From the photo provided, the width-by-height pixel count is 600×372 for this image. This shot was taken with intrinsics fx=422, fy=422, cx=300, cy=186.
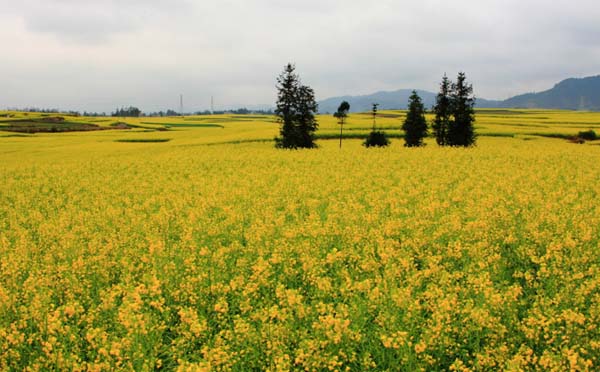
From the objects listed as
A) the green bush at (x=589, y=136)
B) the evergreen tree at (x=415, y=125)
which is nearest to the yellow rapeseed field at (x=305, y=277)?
the evergreen tree at (x=415, y=125)

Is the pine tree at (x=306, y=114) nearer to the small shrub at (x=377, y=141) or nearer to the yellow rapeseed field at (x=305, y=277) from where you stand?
the small shrub at (x=377, y=141)

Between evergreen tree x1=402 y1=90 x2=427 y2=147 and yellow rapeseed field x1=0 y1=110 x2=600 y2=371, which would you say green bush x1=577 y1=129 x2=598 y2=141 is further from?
yellow rapeseed field x1=0 y1=110 x2=600 y2=371

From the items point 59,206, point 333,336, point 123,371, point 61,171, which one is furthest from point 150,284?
point 61,171

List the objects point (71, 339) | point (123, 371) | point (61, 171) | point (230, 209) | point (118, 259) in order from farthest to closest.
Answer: point (61, 171), point (230, 209), point (118, 259), point (71, 339), point (123, 371)

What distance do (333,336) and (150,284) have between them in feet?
13.4

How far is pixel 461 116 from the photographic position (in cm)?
4756

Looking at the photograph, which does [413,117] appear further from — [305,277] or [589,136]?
[305,277]

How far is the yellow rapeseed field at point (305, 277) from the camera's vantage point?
5500mm

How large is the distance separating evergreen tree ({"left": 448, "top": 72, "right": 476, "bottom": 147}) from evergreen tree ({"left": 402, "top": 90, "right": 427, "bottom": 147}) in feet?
13.6

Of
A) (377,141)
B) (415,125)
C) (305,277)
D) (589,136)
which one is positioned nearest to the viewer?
(305,277)

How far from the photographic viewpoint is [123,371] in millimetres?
5070

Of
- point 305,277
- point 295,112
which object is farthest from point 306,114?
point 305,277

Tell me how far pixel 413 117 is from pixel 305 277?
40341 mm

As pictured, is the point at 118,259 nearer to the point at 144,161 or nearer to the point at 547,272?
the point at 547,272
